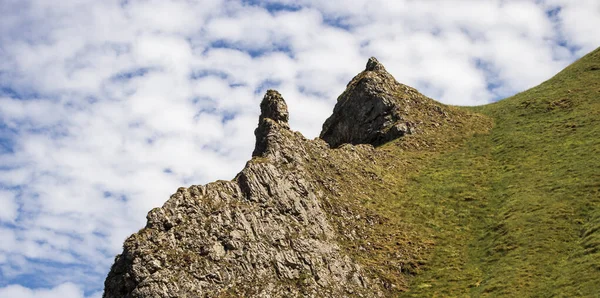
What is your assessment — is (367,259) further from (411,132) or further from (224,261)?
(411,132)

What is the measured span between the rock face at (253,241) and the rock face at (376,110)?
2707cm

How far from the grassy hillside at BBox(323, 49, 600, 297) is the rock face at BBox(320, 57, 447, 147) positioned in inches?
214

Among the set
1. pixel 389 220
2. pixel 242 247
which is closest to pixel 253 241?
pixel 242 247

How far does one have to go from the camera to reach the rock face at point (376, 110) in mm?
109750

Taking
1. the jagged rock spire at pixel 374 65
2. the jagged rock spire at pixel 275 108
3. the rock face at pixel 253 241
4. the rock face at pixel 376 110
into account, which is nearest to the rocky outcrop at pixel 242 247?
the rock face at pixel 253 241

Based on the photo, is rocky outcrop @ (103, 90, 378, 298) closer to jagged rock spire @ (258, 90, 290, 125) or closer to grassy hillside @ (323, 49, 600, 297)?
grassy hillside @ (323, 49, 600, 297)

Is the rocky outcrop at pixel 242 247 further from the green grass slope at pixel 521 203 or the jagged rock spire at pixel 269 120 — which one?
the green grass slope at pixel 521 203

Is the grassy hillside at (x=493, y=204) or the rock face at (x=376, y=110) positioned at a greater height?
the rock face at (x=376, y=110)

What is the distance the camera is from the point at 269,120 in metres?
87.0

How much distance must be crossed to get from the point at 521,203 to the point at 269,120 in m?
32.2

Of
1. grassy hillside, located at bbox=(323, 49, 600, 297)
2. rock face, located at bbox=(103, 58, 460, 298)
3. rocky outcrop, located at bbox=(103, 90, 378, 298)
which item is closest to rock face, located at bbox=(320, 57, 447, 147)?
grassy hillside, located at bbox=(323, 49, 600, 297)

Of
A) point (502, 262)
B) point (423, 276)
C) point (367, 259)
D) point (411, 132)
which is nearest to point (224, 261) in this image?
point (367, 259)

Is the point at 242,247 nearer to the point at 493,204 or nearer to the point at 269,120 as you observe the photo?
the point at 269,120

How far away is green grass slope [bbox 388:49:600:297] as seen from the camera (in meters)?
62.1
